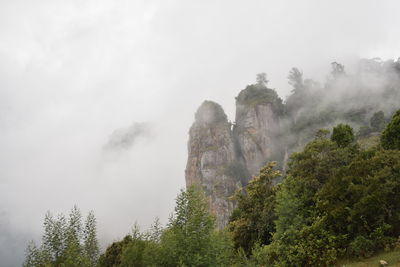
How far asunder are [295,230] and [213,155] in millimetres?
113906

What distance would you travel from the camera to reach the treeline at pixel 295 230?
72.0ft

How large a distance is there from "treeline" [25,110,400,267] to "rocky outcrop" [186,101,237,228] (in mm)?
95239

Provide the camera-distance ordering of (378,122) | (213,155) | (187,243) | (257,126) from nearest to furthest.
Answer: (187,243), (378,122), (213,155), (257,126)

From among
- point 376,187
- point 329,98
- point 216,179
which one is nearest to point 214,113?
point 216,179

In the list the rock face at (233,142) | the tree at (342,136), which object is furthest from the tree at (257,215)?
the rock face at (233,142)

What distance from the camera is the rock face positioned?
138 meters

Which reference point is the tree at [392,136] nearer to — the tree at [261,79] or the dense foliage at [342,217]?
the dense foliage at [342,217]

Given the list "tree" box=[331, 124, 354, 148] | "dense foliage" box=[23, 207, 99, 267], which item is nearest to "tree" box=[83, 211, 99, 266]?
"dense foliage" box=[23, 207, 99, 267]

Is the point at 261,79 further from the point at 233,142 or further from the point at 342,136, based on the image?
the point at 342,136

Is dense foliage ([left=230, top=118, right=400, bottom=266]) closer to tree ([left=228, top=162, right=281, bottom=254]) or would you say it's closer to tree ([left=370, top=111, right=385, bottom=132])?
tree ([left=228, top=162, right=281, bottom=254])

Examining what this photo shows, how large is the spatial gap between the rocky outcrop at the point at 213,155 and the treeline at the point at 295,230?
95239 millimetres

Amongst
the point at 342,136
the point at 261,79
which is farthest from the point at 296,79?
the point at 342,136

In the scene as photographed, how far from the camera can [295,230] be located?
28.9 m

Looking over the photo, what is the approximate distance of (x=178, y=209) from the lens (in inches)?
927
